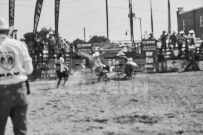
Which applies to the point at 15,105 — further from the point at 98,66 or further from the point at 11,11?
the point at 11,11

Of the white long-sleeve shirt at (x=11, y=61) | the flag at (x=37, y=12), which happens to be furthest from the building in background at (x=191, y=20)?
the white long-sleeve shirt at (x=11, y=61)

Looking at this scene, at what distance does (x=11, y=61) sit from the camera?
544 cm

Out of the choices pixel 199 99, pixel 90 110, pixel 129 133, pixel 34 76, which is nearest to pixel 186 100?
pixel 199 99

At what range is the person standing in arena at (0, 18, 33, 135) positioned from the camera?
5.32 m

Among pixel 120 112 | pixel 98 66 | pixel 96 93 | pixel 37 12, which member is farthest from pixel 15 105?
pixel 37 12

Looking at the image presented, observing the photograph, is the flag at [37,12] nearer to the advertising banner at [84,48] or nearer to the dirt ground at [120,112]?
the advertising banner at [84,48]

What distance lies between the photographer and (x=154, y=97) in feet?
42.9

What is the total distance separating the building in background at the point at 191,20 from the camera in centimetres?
6266

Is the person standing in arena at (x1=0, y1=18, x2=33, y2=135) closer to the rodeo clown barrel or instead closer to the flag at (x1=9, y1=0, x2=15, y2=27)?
the flag at (x1=9, y1=0, x2=15, y2=27)

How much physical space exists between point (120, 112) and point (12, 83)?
5.49 m

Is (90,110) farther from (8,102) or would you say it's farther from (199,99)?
(8,102)

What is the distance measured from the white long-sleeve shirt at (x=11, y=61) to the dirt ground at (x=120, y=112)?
300cm

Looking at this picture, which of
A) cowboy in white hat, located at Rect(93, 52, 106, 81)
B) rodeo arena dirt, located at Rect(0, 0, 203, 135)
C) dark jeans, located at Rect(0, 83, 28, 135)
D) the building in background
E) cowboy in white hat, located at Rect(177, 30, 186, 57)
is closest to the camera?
dark jeans, located at Rect(0, 83, 28, 135)

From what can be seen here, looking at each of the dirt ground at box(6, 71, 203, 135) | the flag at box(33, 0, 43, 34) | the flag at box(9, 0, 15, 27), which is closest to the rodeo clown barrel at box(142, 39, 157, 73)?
the flag at box(33, 0, 43, 34)
